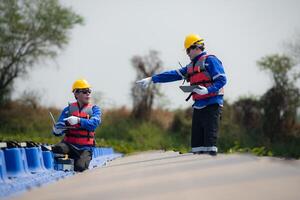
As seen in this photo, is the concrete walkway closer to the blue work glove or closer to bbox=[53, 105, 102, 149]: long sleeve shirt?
bbox=[53, 105, 102, 149]: long sleeve shirt

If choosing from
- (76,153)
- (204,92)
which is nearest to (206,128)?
(204,92)

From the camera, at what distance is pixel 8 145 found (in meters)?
6.00

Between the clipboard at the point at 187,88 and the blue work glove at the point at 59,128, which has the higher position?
the clipboard at the point at 187,88

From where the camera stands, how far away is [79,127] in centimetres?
779

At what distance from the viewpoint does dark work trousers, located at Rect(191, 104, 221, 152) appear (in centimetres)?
705

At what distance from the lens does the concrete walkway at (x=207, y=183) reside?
2645mm

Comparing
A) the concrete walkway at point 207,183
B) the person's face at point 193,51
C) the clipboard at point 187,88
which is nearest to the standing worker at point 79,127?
the clipboard at point 187,88

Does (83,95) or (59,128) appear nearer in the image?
(59,128)

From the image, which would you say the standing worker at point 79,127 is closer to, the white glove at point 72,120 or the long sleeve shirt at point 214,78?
the white glove at point 72,120

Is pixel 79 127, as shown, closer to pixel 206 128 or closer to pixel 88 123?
pixel 88 123

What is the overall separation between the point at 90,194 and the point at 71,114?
512 centimetres

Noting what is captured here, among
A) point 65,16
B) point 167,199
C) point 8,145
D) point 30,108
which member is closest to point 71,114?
point 8,145

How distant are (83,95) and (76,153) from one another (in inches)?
36.0

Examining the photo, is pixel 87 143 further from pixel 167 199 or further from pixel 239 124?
pixel 239 124
